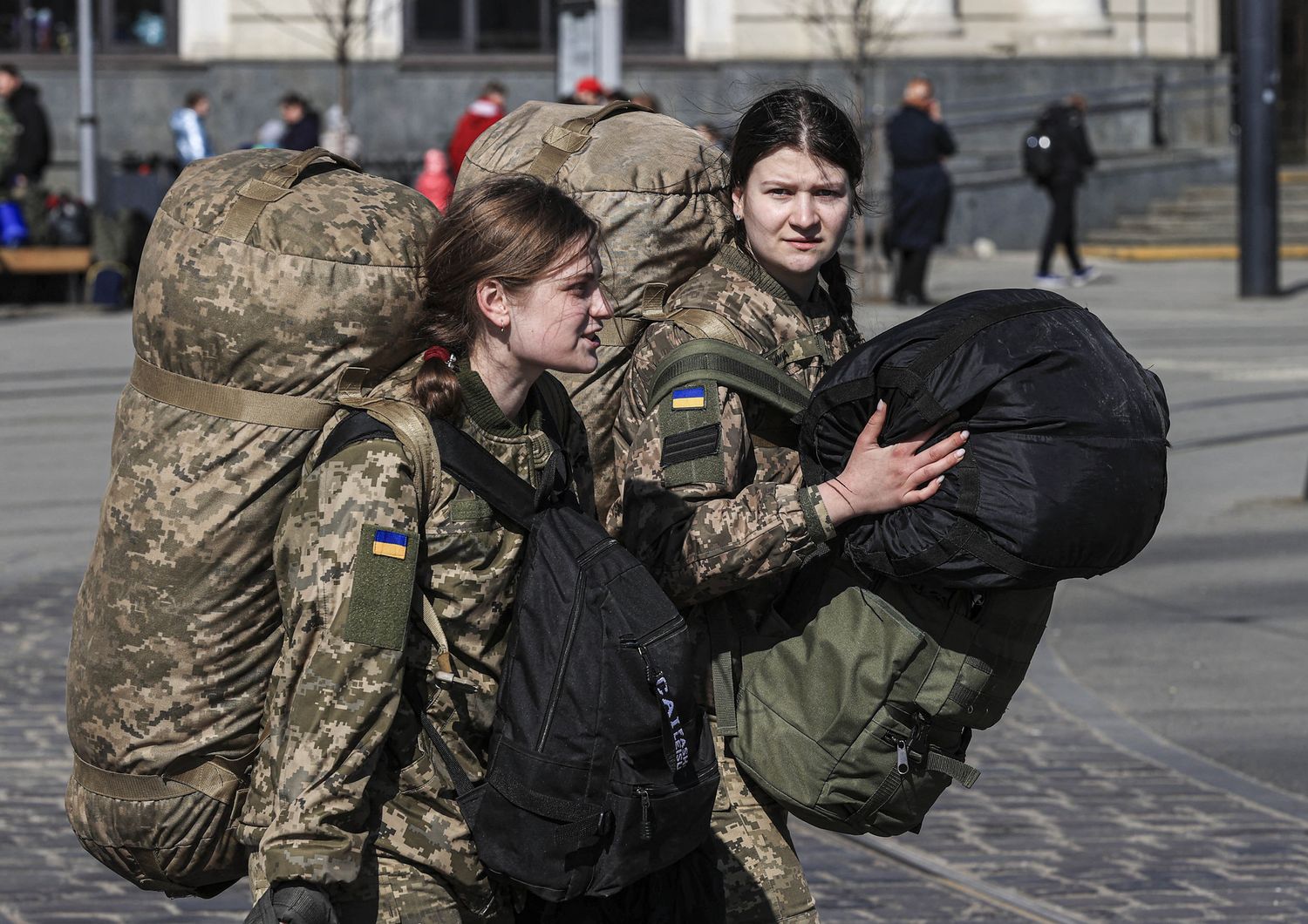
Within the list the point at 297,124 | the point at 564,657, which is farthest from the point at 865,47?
the point at 564,657

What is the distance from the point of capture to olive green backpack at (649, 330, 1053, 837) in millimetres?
3021

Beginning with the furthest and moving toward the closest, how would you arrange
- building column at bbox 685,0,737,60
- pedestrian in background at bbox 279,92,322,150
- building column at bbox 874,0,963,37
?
building column at bbox 685,0,737,60 → building column at bbox 874,0,963,37 → pedestrian in background at bbox 279,92,322,150

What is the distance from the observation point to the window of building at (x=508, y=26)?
25578 mm

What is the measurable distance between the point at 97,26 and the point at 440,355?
79.8 ft

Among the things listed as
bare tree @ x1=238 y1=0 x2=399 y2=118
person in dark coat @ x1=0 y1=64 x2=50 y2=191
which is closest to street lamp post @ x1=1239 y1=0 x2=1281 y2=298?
bare tree @ x1=238 y1=0 x2=399 y2=118

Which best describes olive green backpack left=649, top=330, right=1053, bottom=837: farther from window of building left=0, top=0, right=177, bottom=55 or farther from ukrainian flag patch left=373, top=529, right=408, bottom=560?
window of building left=0, top=0, right=177, bottom=55

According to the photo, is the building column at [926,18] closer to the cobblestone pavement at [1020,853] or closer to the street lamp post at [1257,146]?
the street lamp post at [1257,146]

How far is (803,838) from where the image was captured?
575 centimetres

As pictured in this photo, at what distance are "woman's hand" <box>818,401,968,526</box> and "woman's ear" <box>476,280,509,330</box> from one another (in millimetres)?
559

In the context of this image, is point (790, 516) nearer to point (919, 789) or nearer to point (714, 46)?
point (919, 789)

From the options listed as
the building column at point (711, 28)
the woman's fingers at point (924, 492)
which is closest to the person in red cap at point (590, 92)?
the woman's fingers at point (924, 492)

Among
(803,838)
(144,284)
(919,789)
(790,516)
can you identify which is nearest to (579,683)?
(790,516)

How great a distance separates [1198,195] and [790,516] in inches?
893

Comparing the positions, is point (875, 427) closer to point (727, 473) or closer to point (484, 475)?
point (727, 473)
